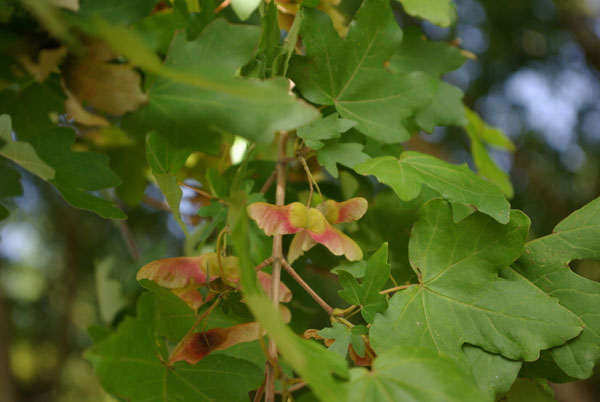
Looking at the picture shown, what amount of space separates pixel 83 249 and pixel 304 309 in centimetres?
294

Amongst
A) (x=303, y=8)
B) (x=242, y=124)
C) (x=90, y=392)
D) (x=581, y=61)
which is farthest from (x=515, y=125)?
(x=90, y=392)

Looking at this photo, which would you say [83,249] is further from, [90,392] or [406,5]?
[406,5]

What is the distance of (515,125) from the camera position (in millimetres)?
2471

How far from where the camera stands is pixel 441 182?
458 mm

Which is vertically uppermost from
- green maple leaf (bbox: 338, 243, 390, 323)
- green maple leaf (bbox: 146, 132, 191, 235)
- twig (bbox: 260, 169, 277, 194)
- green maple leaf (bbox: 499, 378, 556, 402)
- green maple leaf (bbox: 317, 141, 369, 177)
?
green maple leaf (bbox: 317, 141, 369, 177)

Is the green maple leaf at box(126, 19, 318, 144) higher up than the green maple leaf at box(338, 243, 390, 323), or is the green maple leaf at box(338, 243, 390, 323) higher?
the green maple leaf at box(126, 19, 318, 144)

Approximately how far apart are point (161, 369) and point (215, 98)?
219 mm

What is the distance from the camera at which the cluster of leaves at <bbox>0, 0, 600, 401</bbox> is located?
0.33m

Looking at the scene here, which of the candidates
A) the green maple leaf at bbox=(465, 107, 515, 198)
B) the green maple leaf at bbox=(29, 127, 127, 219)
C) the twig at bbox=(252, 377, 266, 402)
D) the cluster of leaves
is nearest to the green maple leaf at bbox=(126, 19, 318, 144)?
the cluster of leaves

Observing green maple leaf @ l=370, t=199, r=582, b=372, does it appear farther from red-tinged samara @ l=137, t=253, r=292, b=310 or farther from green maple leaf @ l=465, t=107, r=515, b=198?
green maple leaf @ l=465, t=107, r=515, b=198

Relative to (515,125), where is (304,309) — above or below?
above

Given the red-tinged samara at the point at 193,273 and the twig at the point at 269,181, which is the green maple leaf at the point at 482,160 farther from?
the red-tinged samara at the point at 193,273

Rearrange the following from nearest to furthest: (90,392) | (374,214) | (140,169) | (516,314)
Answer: (516,314), (374,214), (140,169), (90,392)

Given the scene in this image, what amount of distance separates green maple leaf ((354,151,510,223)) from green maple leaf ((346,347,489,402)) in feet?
0.46
